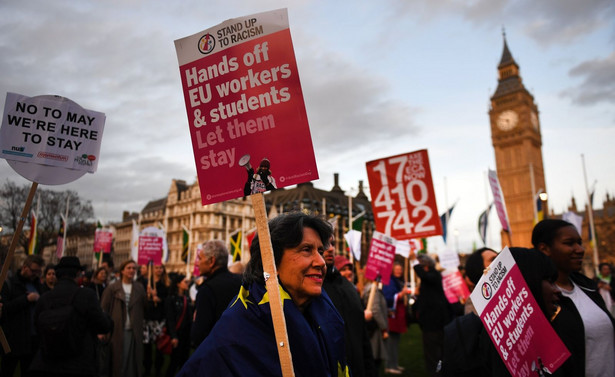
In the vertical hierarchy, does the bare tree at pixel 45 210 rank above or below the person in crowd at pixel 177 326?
above

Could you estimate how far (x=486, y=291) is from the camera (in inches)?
97.9

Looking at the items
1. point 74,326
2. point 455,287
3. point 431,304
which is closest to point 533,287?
point 74,326

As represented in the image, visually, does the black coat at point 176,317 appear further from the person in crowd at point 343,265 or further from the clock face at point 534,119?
the clock face at point 534,119

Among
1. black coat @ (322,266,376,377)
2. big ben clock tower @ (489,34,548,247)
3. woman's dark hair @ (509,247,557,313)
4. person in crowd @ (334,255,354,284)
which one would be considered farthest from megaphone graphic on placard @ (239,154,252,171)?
big ben clock tower @ (489,34,548,247)

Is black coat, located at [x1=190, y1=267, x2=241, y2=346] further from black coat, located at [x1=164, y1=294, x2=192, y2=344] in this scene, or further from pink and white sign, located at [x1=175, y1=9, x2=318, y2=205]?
black coat, located at [x1=164, y1=294, x2=192, y2=344]

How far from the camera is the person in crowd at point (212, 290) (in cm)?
424

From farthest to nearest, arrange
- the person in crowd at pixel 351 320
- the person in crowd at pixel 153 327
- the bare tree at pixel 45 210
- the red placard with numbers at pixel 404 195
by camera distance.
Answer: the bare tree at pixel 45 210 < the person in crowd at pixel 153 327 < the red placard with numbers at pixel 404 195 < the person in crowd at pixel 351 320

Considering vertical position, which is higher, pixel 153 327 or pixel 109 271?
pixel 109 271

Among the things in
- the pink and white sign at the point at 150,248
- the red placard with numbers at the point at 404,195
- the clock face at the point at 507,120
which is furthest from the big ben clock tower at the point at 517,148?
the red placard with numbers at the point at 404,195

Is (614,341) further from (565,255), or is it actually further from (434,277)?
(434,277)

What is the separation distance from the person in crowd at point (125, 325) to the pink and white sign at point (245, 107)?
5183mm

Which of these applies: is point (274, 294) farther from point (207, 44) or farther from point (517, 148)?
point (517, 148)

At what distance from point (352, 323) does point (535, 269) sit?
1882 mm

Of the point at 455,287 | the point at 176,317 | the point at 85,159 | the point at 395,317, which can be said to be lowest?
the point at 395,317
